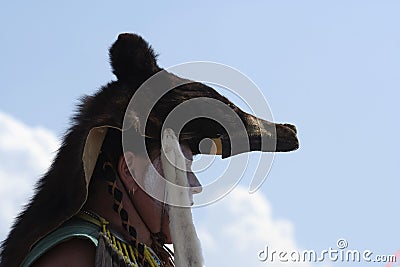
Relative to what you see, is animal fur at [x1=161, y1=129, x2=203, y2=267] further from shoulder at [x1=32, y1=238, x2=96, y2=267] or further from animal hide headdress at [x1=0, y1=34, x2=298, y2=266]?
shoulder at [x1=32, y1=238, x2=96, y2=267]

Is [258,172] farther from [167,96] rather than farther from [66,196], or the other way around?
[66,196]

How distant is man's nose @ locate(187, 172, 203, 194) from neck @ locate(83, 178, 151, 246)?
0.70 feet

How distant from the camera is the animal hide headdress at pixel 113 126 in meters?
3.37

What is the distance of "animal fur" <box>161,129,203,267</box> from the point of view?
10.8 ft

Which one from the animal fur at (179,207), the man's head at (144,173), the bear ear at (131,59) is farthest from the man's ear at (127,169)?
the bear ear at (131,59)

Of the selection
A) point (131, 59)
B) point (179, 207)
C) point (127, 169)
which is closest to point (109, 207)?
point (127, 169)

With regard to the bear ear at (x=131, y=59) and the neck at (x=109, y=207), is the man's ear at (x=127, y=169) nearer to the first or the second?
the neck at (x=109, y=207)

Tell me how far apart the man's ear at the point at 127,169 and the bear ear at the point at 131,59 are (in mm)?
272

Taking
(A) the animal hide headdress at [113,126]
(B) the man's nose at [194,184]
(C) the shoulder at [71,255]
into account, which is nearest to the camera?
(C) the shoulder at [71,255]

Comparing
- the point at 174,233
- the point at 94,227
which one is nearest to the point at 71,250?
the point at 94,227

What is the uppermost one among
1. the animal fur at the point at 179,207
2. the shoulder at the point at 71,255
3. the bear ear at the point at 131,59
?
the bear ear at the point at 131,59

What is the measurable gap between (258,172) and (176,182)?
0.32 metres

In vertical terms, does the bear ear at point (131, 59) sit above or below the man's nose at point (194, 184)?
above

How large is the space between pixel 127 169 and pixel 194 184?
238 millimetres
